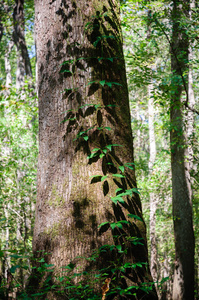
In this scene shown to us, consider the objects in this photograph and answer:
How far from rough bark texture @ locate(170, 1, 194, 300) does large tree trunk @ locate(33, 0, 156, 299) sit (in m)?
4.59

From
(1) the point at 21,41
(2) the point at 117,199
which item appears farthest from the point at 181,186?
(1) the point at 21,41

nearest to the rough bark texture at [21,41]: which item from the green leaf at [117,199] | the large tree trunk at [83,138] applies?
the large tree trunk at [83,138]

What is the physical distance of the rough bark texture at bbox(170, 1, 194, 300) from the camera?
716cm

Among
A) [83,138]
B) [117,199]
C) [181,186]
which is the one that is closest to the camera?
[117,199]

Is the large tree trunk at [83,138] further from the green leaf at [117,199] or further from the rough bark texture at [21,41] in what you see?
the rough bark texture at [21,41]

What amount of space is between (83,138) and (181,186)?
619 cm

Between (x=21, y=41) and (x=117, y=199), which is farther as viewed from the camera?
(x=21, y=41)

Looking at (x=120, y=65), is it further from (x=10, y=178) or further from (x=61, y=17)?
(x=10, y=178)

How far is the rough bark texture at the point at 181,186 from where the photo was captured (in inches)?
282

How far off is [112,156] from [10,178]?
7732 millimetres

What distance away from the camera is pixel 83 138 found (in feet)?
7.72

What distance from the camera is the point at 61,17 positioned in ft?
8.69

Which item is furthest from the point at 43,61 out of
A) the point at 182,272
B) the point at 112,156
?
the point at 182,272

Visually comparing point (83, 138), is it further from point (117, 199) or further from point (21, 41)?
point (21, 41)
